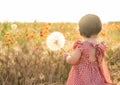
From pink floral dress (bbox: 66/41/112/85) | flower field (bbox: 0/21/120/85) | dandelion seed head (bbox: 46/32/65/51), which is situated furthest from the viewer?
flower field (bbox: 0/21/120/85)

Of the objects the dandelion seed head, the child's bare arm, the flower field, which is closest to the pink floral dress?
the child's bare arm

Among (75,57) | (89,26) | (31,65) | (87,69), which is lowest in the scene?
(31,65)

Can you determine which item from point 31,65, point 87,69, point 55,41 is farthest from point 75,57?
point 31,65

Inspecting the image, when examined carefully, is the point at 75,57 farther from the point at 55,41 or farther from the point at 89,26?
the point at 55,41

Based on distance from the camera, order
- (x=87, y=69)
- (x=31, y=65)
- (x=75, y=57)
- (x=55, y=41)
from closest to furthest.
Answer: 1. (x=75, y=57)
2. (x=87, y=69)
3. (x=55, y=41)
4. (x=31, y=65)

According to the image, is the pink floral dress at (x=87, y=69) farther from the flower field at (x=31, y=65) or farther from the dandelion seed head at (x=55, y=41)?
the flower field at (x=31, y=65)

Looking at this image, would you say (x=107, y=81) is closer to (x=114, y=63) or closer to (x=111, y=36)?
(x=114, y=63)

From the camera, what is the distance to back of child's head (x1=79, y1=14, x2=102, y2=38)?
4.84 m

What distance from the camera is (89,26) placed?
4.85 m

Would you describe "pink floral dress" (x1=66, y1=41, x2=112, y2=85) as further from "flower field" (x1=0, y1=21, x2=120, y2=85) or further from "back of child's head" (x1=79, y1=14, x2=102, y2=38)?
"flower field" (x1=0, y1=21, x2=120, y2=85)

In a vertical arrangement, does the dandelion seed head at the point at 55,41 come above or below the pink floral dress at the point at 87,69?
above

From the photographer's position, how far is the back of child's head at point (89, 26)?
4840 millimetres

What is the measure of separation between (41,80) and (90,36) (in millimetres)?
1470

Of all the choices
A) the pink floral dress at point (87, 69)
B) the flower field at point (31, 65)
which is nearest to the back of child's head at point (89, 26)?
the pink floral dress at point (87, 69)
